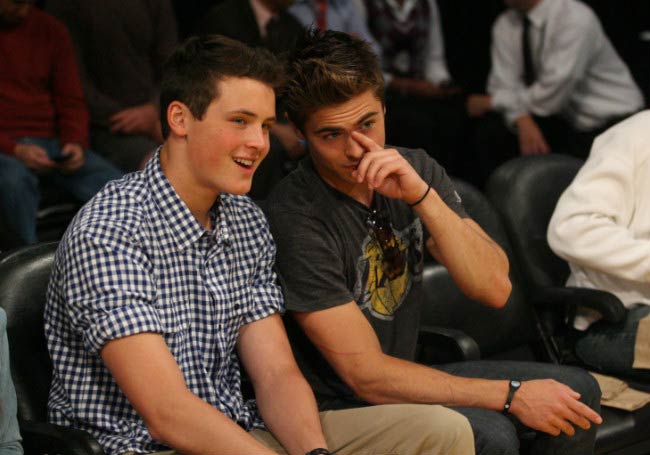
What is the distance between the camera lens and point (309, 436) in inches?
82.8

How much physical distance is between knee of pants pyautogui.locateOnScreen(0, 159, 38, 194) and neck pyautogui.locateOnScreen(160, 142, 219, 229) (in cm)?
143

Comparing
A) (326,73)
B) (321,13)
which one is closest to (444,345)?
(326,73)

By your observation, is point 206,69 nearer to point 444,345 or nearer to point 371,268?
point 371,268

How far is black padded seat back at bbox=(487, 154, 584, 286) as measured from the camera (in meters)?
3.13

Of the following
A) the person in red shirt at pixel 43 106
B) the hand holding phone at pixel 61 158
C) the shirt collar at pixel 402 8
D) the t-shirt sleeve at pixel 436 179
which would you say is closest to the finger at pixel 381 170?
the t-shirt sleeve at pixel 436 179

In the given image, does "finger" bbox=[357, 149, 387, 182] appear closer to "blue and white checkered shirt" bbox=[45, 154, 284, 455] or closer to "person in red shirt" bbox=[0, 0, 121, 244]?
"blue and white checkered shirt" bbox=[45, 154, 284, 455]

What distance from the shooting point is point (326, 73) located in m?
2.29

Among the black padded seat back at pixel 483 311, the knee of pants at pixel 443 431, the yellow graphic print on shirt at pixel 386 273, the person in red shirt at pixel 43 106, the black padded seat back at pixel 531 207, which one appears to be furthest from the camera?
the person in red shirt at pixel 43 106

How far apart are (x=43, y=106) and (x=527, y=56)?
227 centimetres

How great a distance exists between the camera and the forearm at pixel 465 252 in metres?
2.35

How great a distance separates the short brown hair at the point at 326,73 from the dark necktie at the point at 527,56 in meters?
2.63

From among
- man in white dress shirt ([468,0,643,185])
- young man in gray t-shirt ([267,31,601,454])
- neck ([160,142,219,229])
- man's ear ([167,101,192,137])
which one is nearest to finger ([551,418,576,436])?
young man in gray t-shirt ([267,31,601,454])

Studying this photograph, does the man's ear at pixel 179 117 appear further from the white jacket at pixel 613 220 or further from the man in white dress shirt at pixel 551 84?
the man in white dress shirt at pixel 551 84

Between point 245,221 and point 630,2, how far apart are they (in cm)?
395
